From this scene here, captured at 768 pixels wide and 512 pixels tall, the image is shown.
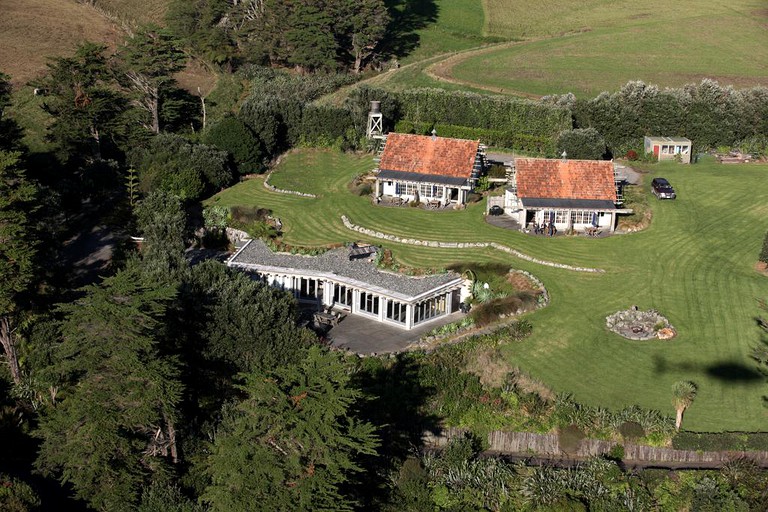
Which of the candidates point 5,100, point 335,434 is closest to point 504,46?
point 5,100

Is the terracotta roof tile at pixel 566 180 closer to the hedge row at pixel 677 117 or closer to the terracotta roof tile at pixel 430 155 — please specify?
the terracotta roof tile at pixel 430 155

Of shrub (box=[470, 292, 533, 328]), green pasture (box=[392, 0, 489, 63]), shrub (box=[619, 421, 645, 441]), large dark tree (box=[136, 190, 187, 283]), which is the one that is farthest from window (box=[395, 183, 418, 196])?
green pasture (box=[392, 0, 489, 63])

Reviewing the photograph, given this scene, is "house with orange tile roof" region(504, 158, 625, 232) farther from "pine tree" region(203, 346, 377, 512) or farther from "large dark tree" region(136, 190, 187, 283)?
"pine tree" region(203, 346, 377, 512)

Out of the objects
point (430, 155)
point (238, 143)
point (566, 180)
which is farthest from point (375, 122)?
point (566, 180)

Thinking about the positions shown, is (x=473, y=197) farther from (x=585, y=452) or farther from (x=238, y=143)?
(x=585, y=452)

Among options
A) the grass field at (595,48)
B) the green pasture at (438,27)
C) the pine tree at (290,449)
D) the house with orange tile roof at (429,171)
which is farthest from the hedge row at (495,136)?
the pine tree at (290,449)

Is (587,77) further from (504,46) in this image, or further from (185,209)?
(185,209)

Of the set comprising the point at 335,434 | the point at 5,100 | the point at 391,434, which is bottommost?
the point at 391,434
